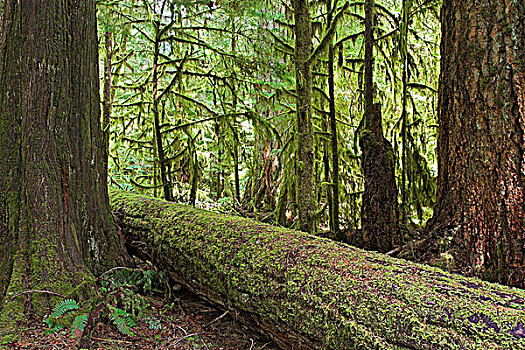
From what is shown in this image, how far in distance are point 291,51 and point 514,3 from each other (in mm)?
2838

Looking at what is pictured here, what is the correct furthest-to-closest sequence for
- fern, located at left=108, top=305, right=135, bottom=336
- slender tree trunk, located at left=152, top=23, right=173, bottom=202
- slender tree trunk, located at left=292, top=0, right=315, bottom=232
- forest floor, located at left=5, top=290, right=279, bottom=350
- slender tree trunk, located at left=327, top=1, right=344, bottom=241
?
slender tree trunk, located at left=152, top=23, right=173, bottom=202
slender tree trunk, located at left=327, top=1, right=344, bottom=241
slender tree trunk, located at left=292, top=0, right=315, bottom=232
fern, located at left=108, top=305, right=135, bottom=336
forest floor, located at left=5, top=290, right=279, bottom=350

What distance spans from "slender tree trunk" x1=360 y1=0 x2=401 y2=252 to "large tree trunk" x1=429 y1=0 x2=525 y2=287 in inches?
25.0

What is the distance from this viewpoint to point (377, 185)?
3990mm

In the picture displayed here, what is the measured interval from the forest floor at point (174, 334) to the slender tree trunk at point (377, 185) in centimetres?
174

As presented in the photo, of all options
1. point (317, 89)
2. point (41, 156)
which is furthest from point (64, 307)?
point (317, 89)

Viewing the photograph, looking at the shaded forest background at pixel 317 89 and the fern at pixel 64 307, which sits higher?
the shaded forest background at pixel 317 89

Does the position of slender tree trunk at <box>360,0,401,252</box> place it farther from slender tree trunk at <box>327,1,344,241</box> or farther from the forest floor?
the forest floor

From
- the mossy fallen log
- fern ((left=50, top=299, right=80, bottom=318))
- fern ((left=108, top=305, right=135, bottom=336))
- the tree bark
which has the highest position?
the tree bark

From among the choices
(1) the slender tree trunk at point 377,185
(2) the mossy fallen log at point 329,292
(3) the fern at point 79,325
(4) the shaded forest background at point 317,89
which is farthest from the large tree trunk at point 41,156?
(1) the slender tree trunk at point 377,185

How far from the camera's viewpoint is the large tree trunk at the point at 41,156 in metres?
2.74

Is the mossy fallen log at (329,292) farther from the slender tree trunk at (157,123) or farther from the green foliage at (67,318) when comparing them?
the slender tree trunk at (157,123)

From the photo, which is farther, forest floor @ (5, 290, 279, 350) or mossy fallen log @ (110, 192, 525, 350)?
forest floor @ (5, 290, 279, 350)

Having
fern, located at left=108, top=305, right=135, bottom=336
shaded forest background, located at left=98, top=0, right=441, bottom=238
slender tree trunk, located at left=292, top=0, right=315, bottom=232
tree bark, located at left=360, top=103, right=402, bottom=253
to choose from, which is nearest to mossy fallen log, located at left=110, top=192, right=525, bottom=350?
fern, located at left=108, top=305, right=135, bottom=336

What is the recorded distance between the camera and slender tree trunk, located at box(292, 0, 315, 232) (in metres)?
4.38
